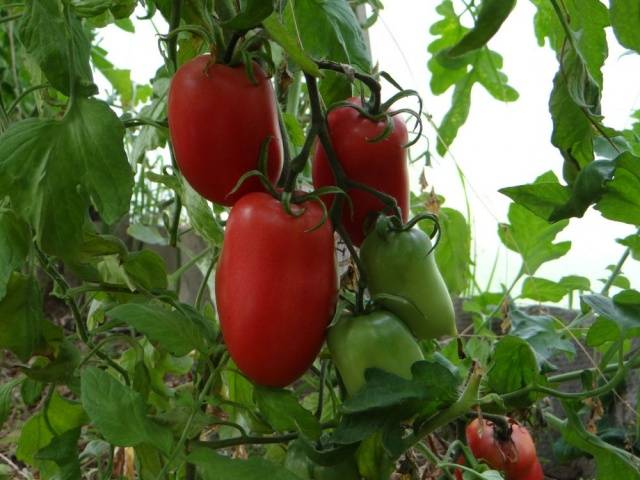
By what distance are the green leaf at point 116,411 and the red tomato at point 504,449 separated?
0.37 metres

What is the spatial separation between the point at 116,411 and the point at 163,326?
63mm

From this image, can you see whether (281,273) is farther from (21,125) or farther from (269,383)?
(21,125)

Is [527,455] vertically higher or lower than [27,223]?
lower

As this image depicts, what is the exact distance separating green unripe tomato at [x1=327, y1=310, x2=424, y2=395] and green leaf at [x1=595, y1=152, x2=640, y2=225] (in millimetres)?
161

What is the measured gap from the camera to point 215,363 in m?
0.69

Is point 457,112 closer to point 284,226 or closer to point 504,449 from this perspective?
point 504,449

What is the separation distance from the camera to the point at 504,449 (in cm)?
86

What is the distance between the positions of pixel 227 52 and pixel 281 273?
0.49 ft

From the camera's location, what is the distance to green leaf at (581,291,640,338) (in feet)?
2.06

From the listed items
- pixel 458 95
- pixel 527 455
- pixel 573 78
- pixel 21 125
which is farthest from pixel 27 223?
pixel 458 95

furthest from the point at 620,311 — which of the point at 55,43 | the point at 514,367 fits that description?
the point at 55,43

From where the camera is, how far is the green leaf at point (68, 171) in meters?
0.54

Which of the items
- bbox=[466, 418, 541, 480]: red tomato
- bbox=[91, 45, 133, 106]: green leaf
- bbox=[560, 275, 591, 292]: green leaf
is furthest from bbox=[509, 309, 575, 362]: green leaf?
bbox=[91, 45, 133, 106]: green leaf

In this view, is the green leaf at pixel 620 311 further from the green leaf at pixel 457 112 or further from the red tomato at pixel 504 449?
the green leaf at pixel 457 112
